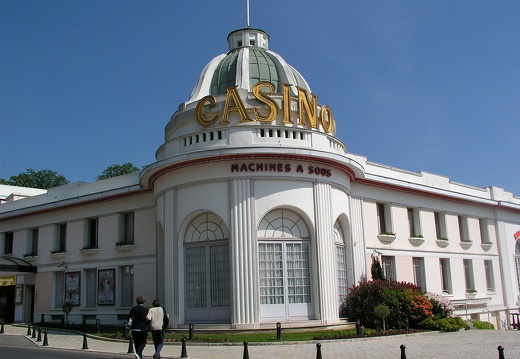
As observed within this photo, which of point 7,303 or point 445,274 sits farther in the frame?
point 7,303

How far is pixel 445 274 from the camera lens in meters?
34.4

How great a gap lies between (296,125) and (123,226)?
12.8 metres

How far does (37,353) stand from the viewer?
18.1 meters

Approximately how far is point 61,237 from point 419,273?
22194mm

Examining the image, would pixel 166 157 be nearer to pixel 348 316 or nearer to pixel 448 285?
pixel 348 316

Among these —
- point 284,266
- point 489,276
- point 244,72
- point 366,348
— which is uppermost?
point 244,72

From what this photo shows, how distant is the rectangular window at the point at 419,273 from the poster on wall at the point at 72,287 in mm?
19778

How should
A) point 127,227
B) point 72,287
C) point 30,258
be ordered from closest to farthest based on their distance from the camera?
point 127,227
point 72,287
point 30,258

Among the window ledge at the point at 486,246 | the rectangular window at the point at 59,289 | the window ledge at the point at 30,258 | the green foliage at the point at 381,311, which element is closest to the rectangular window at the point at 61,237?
the rectangular window at the point at 59,289

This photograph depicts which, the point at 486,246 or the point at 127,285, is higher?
the point at 486,246

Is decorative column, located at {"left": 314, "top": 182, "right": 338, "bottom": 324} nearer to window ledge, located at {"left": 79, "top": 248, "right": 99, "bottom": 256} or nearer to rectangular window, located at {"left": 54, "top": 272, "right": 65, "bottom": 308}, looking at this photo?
window ledge, located at {"left": 79, "top": 248, "right": 99, "bottom": 256}

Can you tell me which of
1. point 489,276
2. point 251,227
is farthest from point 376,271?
point 489,276

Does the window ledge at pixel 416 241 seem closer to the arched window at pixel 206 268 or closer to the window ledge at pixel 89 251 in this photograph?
the arched window at pixel 206 268

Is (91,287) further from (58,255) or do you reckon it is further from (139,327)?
(139,327)
